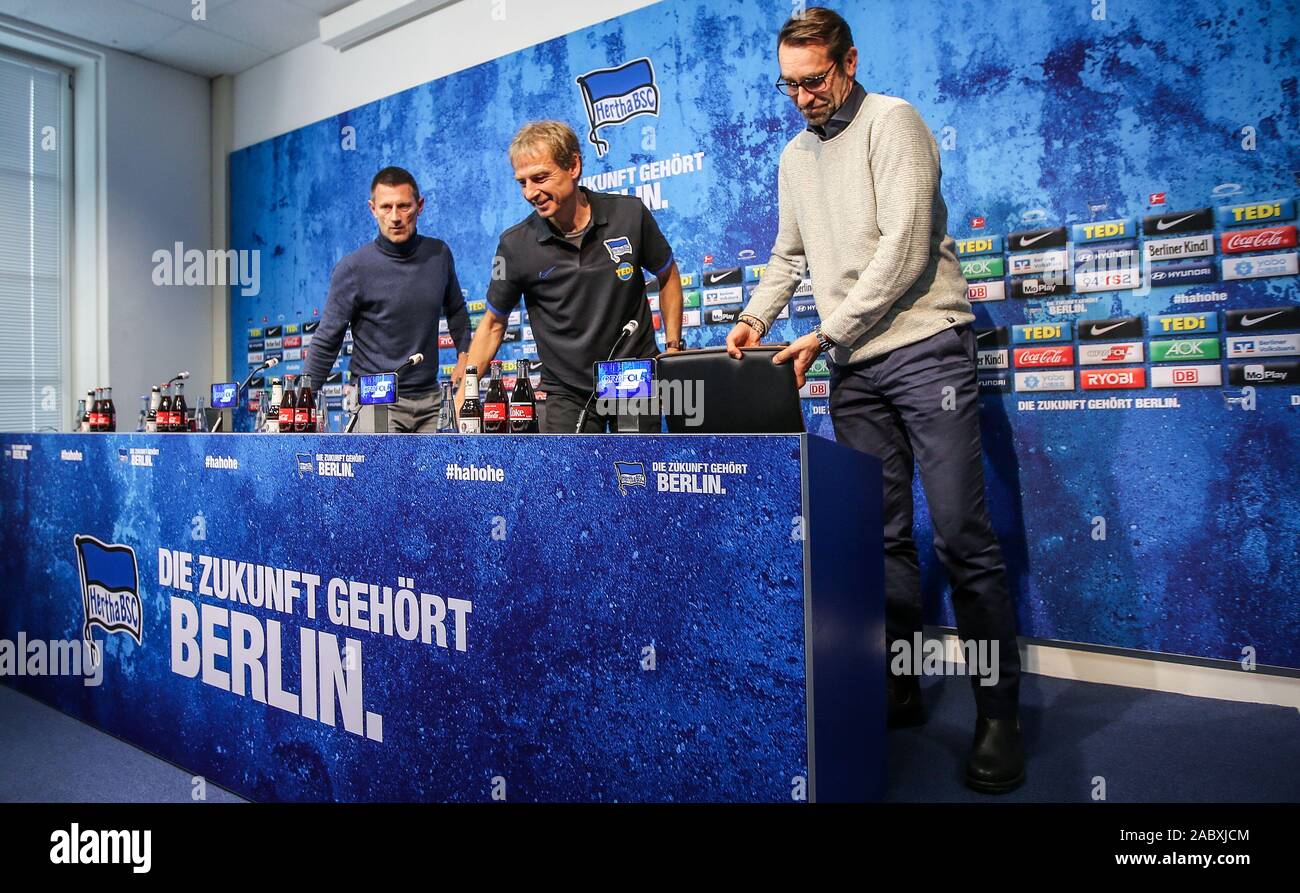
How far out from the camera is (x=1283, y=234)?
2367mm

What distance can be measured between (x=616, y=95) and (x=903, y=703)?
2.84 metres

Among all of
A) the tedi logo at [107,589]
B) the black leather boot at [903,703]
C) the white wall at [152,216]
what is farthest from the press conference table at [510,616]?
the white wall at [152,216]

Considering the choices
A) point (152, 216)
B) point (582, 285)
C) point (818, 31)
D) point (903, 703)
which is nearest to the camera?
point (818, 31)

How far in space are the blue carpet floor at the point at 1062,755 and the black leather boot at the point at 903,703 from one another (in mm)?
36

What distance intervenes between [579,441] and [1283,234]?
87.6 inches

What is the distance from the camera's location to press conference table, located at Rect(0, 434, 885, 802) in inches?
49.0

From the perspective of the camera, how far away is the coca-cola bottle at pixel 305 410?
2096 millimetres

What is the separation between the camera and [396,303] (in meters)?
2.92

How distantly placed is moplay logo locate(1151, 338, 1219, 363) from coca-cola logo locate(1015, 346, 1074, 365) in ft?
0.77

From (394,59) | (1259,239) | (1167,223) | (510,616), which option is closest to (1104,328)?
(1167,223)

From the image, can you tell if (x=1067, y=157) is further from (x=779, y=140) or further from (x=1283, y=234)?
(x=779, y=140)

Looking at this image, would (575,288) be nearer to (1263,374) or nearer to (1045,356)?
(1045,356)

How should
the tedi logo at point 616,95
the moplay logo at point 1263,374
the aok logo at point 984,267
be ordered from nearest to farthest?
the moplay logo at point 1263,374, the aok logo at point 984,267, the tedi logo at point 616,95

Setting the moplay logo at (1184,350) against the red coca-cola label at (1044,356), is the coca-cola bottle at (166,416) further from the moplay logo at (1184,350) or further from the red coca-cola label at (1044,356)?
the moplay logo at (1184,350)
